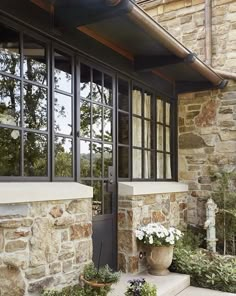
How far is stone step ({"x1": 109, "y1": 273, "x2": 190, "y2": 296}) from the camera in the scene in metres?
3.91

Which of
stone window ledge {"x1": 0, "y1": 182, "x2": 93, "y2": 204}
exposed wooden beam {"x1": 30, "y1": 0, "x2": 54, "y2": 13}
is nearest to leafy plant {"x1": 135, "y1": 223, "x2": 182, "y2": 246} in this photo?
stone window ledge {"x1": 0, "y1": 182, "x2": 93, "y2": 204}

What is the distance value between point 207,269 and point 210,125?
8.67ft

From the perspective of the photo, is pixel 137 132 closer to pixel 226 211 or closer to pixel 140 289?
pixel 226 211

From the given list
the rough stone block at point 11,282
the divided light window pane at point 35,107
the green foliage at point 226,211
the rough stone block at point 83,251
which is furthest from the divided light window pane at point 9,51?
the green foliage at point 226,211

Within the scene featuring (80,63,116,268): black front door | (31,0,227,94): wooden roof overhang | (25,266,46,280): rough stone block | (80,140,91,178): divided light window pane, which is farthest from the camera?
(80,63,116,268): black front door

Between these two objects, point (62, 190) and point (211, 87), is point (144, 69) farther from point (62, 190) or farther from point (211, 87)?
point (62, 190)

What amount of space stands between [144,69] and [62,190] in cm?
240

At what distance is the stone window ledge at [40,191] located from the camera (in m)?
2.87

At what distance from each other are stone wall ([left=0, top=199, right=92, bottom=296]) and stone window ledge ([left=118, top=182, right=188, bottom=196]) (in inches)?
35.2

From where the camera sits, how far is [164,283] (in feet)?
13.9

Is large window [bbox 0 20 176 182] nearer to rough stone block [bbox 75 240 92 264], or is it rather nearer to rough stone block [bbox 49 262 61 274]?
rough stone block [bbox 75 240 92 264]

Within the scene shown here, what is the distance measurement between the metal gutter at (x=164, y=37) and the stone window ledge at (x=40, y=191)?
6.11ft

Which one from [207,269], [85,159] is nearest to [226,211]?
[207,269]

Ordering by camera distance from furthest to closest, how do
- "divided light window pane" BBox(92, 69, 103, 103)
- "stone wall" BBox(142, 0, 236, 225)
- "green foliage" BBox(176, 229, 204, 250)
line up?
"stone wall" BBox(142, 0, 236, 225) → "green foliage" BBox(176, 229, 204, 250) → "divided light window pane" BBox(92, 69, 103, 103)
